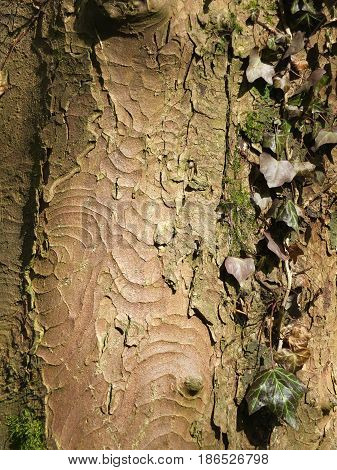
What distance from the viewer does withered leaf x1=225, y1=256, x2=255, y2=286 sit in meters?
1.77

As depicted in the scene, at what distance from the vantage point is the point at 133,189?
175 centimetres

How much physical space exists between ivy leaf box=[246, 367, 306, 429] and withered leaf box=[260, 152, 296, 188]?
0.57m

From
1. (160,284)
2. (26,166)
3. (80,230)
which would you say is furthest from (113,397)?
(26,166)

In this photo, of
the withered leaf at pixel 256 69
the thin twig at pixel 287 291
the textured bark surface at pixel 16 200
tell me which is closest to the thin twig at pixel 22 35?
the textured bark surface at pixel 16 200

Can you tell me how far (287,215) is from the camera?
1.85 meters

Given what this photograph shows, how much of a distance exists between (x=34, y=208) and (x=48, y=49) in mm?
499

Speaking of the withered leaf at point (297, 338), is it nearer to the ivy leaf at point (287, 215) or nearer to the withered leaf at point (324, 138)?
the ivy leaf at point (287, 215)

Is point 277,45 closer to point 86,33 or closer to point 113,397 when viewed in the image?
point 86,33

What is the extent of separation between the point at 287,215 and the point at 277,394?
0.54 m

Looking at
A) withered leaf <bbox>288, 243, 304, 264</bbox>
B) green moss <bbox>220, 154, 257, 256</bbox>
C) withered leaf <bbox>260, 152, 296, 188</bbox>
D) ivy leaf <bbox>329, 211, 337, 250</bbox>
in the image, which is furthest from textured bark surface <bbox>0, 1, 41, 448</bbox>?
ivy leaf <bbox>329, 211, 337, 250</bbox>

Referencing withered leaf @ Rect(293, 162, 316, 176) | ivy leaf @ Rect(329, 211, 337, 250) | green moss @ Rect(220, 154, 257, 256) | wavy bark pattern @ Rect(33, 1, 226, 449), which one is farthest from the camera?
ivy leaf @ Rect(329, 211, 337, 250)

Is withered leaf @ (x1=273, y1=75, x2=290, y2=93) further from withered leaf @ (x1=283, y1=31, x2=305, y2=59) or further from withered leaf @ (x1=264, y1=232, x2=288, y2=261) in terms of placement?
withered leaf @ (x1=264, y1=232, x2=288, y2=261)

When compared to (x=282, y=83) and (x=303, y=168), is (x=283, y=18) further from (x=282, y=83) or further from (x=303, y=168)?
(x=303, y=168)

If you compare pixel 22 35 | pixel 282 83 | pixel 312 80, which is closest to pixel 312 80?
pixel 312 80
